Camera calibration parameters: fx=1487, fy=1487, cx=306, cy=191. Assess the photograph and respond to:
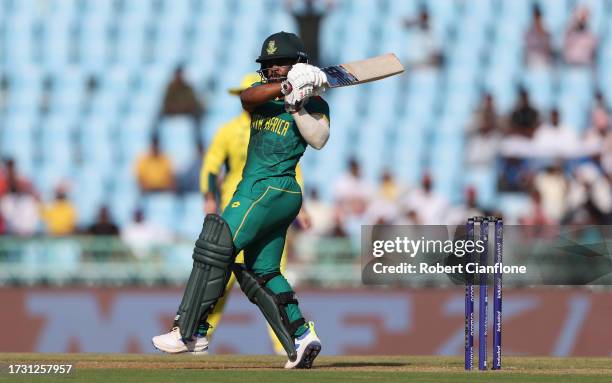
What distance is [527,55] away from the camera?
669 inches

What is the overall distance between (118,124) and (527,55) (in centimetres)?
471

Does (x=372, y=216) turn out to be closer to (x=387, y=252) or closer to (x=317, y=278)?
(x=317, y=278)

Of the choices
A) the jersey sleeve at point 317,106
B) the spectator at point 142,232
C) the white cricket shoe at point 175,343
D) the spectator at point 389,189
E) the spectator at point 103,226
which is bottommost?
the spectator at point 142,232

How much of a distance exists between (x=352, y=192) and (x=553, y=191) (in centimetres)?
194

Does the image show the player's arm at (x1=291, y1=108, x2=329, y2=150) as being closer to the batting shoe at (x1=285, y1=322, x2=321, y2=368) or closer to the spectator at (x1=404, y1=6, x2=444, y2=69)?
the batting shoe at (x1=285, y1=322, x2=321, y2=368)

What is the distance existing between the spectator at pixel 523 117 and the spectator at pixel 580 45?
124 cm

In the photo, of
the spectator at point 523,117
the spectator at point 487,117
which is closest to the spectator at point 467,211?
the spectator at point 523,117

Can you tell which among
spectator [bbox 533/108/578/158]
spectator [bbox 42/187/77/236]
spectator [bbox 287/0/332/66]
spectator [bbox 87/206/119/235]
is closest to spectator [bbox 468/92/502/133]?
spectator [bbox 533/108/578/158]

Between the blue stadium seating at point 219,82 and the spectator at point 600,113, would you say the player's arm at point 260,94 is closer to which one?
the blue stadium seating at point 219,82

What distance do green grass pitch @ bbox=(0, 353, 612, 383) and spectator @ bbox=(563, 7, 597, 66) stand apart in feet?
27.2

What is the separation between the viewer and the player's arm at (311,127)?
7.41 metres

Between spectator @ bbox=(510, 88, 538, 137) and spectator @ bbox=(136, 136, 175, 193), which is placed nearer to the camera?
spectator @ bbox=(136, 136, 175, 193)

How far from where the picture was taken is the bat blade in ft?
24.9

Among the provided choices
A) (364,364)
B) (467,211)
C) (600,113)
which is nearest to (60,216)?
(467,211)
